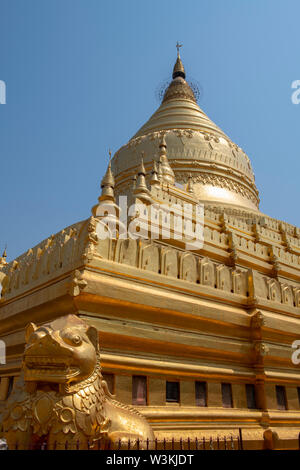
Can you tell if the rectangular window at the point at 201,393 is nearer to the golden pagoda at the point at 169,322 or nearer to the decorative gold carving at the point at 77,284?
the golden pagoda at the point at 169,322

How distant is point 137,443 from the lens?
16.4 feet

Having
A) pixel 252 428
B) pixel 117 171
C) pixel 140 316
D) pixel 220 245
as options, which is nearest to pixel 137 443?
pixel 140 316

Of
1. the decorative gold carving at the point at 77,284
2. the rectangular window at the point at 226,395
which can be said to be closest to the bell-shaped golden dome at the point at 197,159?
the rectangular window at the point at 226,395

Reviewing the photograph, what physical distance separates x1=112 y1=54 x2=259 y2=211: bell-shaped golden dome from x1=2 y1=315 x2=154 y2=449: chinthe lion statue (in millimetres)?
16545

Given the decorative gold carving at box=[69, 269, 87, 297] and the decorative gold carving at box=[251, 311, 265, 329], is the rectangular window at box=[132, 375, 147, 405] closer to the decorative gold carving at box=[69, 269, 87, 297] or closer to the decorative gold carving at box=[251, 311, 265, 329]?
the decorative gold carving at box=[69, 269, 87, 297]

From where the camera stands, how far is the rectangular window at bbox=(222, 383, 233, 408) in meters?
8.23

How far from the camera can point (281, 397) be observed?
907cm

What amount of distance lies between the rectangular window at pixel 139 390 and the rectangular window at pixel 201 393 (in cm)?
127

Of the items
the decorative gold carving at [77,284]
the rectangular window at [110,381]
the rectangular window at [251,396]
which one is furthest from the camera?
the rectangular window at [251,396]

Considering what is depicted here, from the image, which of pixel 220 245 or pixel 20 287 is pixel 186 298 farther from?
pixel 220 245

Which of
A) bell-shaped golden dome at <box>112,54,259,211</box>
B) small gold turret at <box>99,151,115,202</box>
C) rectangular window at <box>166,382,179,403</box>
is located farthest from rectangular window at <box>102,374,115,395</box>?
bell-shaped golden dome at <box>112,54,259,211</box>

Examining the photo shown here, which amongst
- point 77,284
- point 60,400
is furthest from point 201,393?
point 60,400

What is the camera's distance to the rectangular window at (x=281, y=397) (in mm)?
8953
